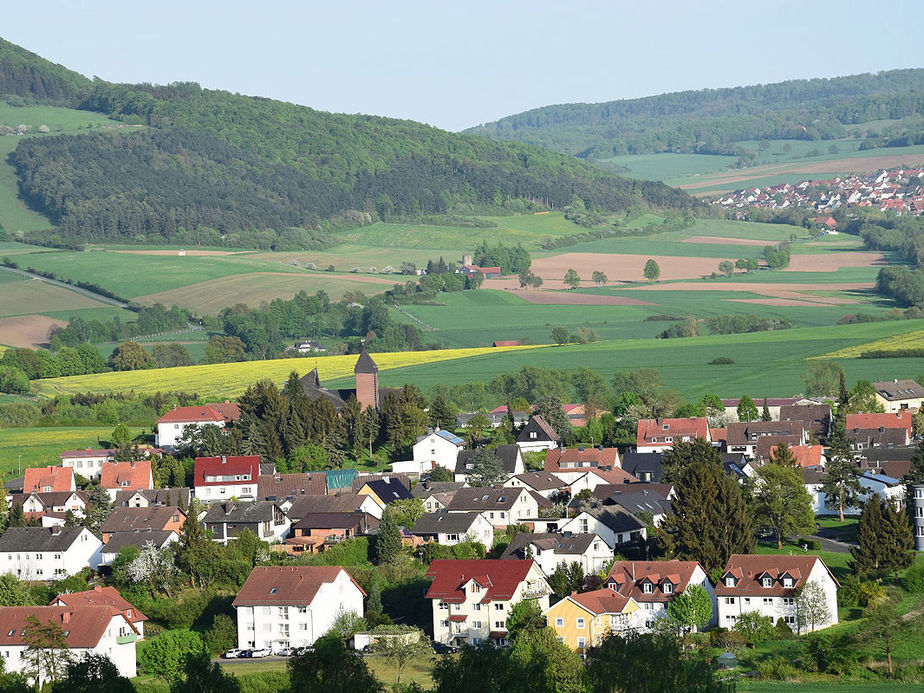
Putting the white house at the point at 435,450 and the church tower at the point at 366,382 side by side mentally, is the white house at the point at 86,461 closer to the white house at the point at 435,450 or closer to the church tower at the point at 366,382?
the church tower at the point at 366,382

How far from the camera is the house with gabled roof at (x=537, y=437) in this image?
8044cm

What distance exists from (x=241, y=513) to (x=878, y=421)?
99.3ft

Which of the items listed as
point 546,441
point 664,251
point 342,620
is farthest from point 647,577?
point 664,251

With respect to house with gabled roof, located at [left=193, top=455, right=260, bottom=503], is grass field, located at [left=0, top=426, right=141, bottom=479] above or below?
below

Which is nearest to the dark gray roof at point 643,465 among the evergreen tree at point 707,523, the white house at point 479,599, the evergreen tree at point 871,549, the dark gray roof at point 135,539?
the evergreen tree at point 707,523

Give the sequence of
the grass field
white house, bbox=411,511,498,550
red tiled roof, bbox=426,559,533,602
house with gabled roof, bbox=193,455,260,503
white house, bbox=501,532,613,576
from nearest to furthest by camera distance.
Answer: red tiled roof, bbox=426,559,533,602
white house, bbox=501,532,613,576
white house, bbox=411,511,498,550
house with gabled roof, bbox=193,455,260,503
the grass field

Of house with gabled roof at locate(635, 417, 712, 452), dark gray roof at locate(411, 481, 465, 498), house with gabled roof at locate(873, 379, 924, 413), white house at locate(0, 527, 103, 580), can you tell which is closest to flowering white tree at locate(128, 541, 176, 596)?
white house at locate(0, 527, 103, 580)

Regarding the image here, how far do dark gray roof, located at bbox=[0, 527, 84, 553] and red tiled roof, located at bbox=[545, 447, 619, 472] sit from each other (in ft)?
69.2

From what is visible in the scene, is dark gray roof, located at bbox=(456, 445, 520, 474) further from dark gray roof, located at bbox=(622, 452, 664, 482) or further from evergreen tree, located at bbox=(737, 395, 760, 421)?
evergreen tree, located at bbox=(737, 395, 760, 421)

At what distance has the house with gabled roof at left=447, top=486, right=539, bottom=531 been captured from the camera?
66625mm

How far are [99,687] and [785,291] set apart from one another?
117413 mm

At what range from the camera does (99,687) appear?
38844 millimetres

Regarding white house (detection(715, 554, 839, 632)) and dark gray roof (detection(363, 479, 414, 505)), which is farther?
dark gray roof (detection(363, 479, 414, 505))

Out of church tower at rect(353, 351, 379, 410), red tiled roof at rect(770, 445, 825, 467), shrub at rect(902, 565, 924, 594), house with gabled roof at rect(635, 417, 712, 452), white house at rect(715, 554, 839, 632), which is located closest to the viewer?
white house at rect(715, 554, 839, 632)
